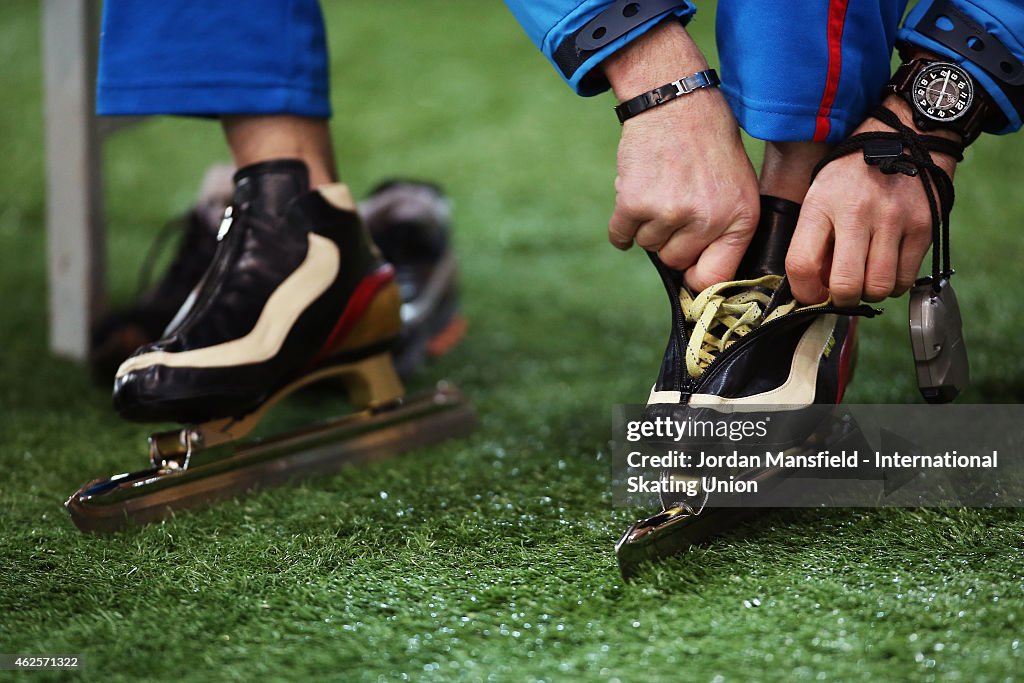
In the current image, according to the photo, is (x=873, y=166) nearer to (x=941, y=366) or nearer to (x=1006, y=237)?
(x=941, y=366)

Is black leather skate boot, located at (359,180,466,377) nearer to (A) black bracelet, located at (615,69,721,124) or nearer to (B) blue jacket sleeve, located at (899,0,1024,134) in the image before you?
(A) black bracelet, located at (615,69,721,124)

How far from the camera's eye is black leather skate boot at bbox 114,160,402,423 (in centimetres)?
77

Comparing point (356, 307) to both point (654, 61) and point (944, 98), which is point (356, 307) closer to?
point (654, 61)

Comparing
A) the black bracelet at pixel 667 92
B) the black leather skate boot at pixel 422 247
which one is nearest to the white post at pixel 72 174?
the black leather skate boot at pixel 422 247

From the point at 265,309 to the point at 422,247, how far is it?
0.54 meters

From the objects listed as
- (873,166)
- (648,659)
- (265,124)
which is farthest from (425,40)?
(648,659)

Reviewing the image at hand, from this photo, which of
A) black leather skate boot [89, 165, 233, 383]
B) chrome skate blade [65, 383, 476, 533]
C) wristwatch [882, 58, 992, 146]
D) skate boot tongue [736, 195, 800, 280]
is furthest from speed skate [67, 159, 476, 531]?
wristwatch [882, 58, 992, 146]

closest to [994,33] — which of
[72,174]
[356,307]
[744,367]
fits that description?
[744,367]

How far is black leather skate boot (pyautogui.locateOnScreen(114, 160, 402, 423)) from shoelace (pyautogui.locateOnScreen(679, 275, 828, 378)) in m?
0.33

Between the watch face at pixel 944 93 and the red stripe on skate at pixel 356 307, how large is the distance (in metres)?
0.48

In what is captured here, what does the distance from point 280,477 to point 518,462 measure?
0.21 m

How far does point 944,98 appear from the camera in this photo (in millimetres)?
667

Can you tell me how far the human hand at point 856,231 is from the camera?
2.13 ft

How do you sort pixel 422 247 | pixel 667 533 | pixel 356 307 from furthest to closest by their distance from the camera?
pixel 422 247, pixel 356 307, pixel 667 533
